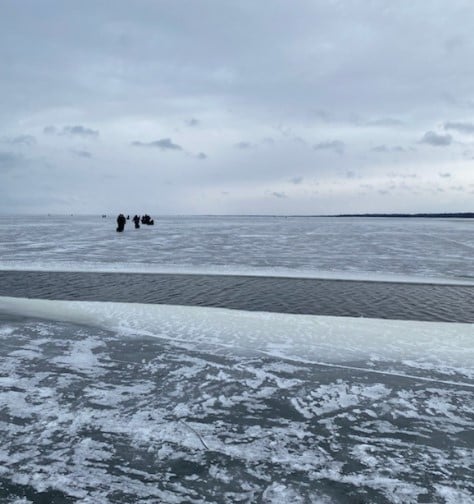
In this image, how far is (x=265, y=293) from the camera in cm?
1161

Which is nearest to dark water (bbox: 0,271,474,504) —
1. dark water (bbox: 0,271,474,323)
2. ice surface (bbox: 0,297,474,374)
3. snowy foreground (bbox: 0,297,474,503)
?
snowy foreground (bbox: 0,297,474,503)

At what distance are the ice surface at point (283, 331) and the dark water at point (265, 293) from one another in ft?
3.07

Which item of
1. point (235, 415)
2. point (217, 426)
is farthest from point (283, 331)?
point (217, 426)

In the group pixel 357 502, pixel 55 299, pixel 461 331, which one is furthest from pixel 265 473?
pixel 55 299

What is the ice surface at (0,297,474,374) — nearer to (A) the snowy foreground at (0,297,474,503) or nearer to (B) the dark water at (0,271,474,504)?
(A) the snowy foreground at (0,297,474,503)

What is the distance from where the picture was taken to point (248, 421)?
409cm

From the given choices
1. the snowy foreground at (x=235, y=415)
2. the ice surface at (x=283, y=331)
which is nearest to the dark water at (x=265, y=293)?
the ice surface at (x=283, y=331)

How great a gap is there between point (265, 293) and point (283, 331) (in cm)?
403

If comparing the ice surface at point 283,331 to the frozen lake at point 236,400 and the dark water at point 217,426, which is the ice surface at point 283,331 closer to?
the frozen lake at point 236,400

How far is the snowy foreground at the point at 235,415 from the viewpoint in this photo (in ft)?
10.2

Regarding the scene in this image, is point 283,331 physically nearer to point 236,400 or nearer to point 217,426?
point 236,400

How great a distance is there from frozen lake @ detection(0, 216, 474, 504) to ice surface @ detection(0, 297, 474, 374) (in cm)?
4

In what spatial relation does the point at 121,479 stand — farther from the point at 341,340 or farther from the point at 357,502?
the point at 341,340

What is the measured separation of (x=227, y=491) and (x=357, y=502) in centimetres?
94
